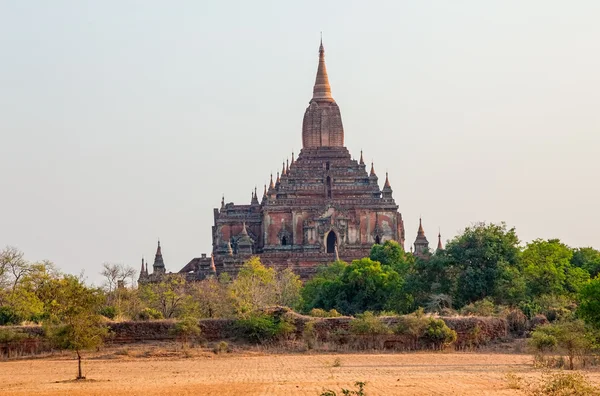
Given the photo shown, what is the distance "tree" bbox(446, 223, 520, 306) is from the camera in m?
57.0

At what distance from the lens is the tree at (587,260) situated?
207 ft

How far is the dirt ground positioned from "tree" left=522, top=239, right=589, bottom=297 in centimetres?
1215

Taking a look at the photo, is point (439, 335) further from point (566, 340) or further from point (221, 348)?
point (221, 348)

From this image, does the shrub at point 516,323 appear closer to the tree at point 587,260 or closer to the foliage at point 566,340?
the foliage at point 566,340

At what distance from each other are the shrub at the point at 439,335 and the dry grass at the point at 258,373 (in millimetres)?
1688

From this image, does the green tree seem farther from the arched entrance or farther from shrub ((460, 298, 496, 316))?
shrub ((460, 298, 496, 316))

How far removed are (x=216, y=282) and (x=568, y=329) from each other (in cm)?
3301

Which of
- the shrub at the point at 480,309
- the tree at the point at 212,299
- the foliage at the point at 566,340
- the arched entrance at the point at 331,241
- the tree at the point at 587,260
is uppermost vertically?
the arched entrance at the point at 331,241

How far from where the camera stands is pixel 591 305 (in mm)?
42469

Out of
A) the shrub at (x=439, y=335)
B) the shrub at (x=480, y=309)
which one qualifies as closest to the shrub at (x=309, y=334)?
the shrub at (x=439, y=335)

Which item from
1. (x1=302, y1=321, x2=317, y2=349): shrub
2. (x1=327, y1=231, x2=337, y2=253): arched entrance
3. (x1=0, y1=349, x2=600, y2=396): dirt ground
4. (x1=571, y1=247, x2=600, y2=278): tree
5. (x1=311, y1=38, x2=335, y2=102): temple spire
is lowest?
(x1=0, y1=349, x2=600, y2=396): dirt ground

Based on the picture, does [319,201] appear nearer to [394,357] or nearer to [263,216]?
[263,216]

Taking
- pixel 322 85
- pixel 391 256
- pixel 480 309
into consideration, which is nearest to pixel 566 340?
pixel 480 309

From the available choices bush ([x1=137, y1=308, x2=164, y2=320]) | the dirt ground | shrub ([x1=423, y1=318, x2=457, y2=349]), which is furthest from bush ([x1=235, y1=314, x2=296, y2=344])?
bush ([x1=137, y1=308, x2=164, y2=320])
